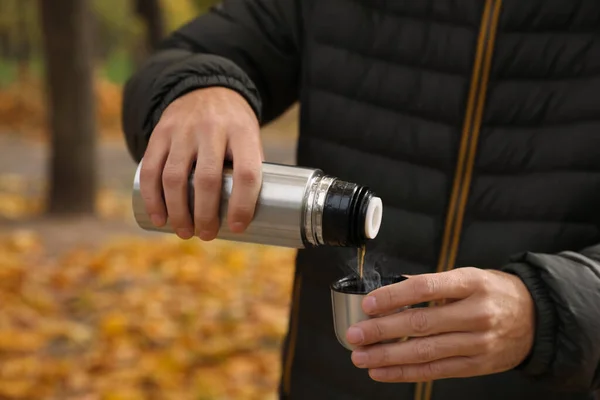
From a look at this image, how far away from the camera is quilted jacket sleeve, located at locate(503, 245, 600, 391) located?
4.63 feet

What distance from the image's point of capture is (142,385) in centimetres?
404

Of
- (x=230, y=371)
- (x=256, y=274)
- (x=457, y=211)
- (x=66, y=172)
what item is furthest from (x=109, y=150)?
(x=457, y=211)

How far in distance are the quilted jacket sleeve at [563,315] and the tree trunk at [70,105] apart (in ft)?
20.6

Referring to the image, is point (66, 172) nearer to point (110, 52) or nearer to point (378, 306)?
point (378, 306)

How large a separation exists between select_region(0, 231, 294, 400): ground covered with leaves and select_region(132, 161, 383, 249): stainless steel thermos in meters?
2.71

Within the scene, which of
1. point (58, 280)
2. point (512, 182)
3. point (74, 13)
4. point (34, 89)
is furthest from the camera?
point (34, 89)

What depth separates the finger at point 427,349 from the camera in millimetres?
1288

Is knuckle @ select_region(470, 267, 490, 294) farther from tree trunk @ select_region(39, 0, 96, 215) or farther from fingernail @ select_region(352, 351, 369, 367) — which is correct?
tree trunk @ select_region(39, 0, 96, 215)

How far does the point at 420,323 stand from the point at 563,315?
0.30 metres

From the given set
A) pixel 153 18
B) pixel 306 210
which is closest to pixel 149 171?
pixel 306 210

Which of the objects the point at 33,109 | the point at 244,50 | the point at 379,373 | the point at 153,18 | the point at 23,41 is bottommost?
the point at 33,109

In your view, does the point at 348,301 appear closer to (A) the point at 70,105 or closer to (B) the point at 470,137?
(B) the point at 470,137

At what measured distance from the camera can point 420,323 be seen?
1.28 m

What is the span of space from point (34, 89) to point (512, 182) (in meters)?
17.8
